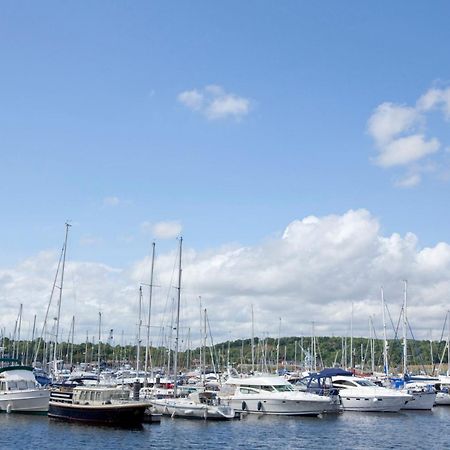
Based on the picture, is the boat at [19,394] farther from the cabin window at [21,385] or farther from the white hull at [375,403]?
the white hull at [375,403]

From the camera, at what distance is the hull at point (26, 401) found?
60281 mm

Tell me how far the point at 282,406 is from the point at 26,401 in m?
23.8

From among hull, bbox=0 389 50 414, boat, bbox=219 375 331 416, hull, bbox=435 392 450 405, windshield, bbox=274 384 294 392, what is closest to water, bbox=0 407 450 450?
hull, bbox=0 389 50 414

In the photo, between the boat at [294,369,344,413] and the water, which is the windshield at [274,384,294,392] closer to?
the boat at [294,369,344,413]

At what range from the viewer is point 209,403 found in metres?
62.0

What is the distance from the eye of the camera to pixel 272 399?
63969 millimetres

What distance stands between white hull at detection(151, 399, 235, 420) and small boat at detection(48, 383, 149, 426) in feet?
15.7

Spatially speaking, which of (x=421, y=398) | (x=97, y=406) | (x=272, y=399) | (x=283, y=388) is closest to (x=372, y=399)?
(x=421, y=398)

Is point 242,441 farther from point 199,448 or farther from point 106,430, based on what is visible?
point 106,430

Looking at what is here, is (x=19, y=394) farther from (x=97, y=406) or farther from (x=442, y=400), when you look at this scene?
→ (x=442, y=400)

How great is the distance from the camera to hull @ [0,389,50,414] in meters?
60.3

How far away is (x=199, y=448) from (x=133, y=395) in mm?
14060

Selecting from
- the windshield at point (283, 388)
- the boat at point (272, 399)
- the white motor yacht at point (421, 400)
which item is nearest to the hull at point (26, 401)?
the boat at point (272, 399)

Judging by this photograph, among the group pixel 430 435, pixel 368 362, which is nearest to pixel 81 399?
pixel 430 435
